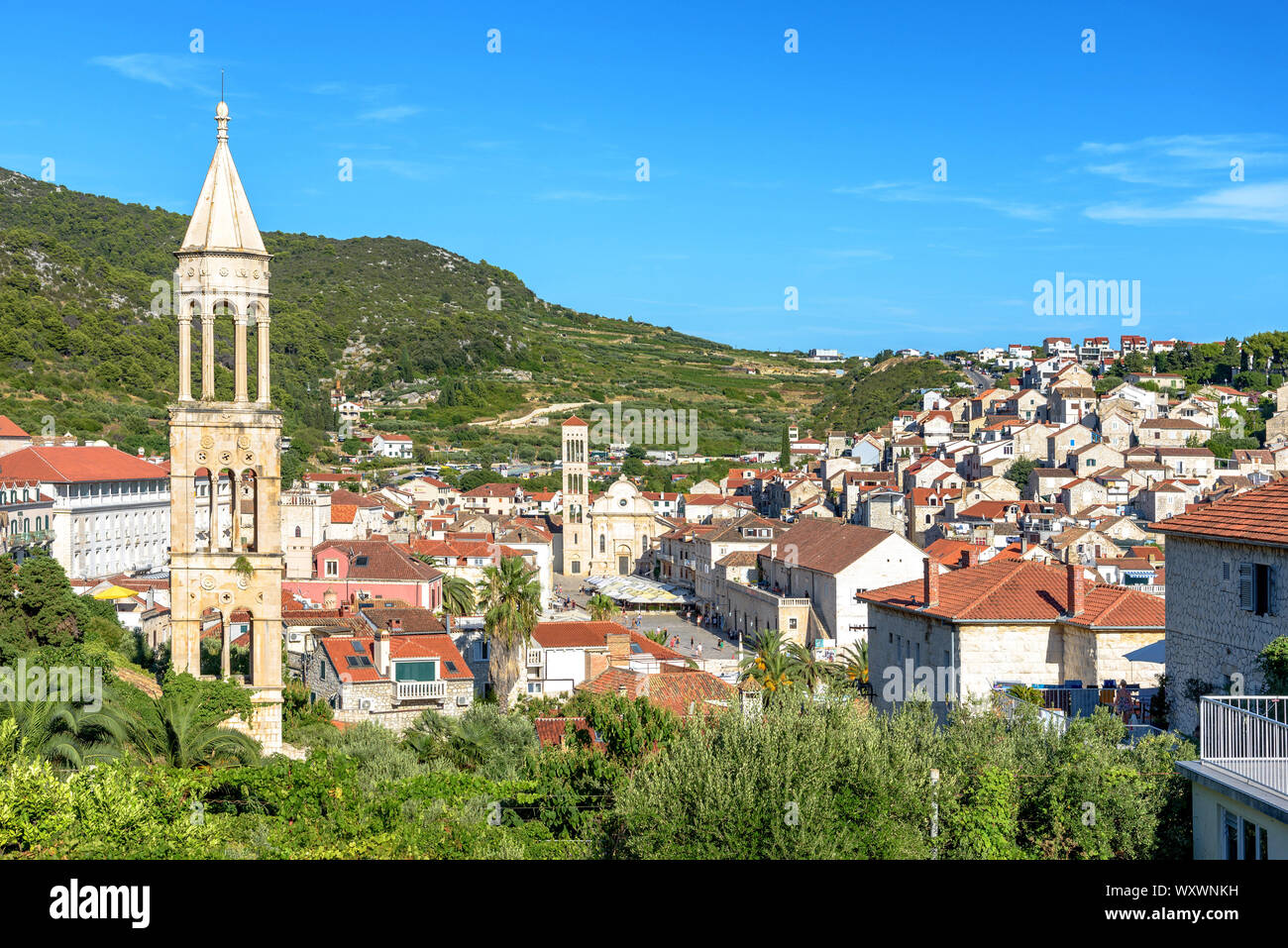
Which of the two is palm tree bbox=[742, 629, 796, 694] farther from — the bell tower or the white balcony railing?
the bell tower

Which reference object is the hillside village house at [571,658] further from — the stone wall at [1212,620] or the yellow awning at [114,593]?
the stone wall at [1212,620]

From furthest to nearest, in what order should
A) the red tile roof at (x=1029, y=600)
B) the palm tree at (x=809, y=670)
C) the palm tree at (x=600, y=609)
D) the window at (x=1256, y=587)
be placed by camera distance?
the palm tree at (x=600, y=609), the palm tree at (x=809, y=670), the red tile roof at (x=1029, y=600), the window at (x=1256, y=587)

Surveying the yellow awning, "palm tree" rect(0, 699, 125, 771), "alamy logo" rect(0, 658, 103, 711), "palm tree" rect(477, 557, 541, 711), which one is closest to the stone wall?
"palm tree" rect(0, 699, 125, 771)

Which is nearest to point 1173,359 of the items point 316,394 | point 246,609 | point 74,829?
point 316,394

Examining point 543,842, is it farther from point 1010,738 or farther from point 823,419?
point 823,419

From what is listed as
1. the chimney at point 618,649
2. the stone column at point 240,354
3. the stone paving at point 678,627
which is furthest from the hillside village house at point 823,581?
the stone column at point 240,354

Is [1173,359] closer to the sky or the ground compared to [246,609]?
closer to the sky

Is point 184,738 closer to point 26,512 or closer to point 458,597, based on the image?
point 458,597
